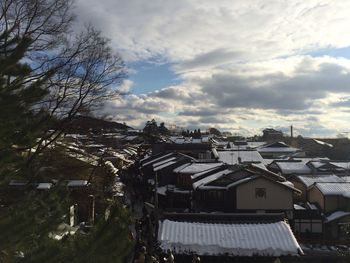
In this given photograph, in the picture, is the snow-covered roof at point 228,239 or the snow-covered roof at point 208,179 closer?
the snow-covered roof at point 228,239

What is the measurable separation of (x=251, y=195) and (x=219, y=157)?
16.0 meters

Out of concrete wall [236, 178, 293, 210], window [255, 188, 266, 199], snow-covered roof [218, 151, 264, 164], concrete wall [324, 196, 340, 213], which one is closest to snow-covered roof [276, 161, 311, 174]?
snow-covered roof [218, 151, 264, 164]

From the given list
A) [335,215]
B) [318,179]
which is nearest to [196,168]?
[318,179]

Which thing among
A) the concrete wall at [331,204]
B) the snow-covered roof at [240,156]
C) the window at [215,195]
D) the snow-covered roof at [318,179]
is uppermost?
the snow-covered roof at [240,156]

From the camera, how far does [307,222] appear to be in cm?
2670

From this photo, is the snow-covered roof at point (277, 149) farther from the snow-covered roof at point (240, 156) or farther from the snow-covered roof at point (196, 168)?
the snow-covered roof at point (196, 168)

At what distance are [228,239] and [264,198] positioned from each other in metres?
10.8

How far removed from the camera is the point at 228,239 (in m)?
15.4

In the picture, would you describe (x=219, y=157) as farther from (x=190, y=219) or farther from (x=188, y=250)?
(x=188, y=250)

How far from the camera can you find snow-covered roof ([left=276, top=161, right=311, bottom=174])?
3761 cm

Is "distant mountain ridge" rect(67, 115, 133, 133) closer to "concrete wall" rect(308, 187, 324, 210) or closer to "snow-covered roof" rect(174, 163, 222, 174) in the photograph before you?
"snow-covered roof" rect(174, 163, 222, 174)

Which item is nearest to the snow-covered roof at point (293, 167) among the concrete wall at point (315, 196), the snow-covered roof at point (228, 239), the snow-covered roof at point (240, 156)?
the snow-covered roof at point (240, 156)

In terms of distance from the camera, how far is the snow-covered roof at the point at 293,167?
123 feet

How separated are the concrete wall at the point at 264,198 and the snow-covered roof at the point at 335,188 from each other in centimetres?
371
